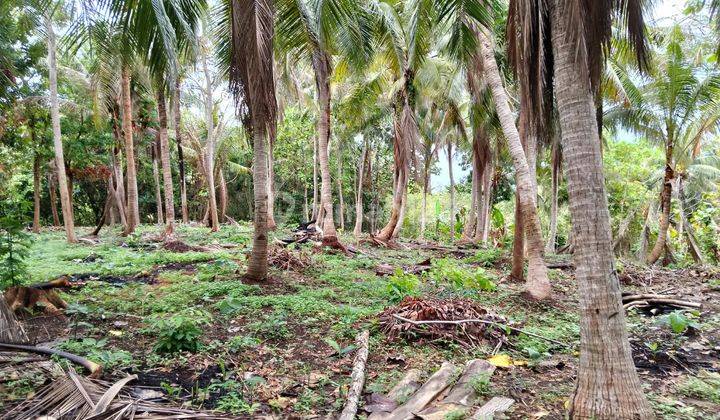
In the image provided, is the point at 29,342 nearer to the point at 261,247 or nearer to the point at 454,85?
the point at 261,247

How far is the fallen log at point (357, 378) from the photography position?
131 inches

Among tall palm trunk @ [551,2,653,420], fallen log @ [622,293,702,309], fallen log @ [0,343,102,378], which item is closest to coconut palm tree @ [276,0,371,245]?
tall palm trunk @ [551,2,653,420]

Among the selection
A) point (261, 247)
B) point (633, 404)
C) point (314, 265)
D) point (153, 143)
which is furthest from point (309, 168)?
point (633, 404)

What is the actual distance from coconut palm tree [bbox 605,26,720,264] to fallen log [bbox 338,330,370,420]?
1133 cm

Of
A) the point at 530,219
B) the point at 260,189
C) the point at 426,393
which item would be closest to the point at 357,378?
the point at 426,393

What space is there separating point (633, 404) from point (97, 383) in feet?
13.5

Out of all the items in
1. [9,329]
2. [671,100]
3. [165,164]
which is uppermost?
[671,100]

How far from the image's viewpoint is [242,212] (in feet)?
118

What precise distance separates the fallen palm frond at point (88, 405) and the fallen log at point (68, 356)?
33 centimetres

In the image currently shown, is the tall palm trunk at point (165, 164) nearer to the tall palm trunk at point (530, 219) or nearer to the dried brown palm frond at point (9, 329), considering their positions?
the dried brown palm frond at point (9, 329)

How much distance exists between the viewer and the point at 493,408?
3.38 metres

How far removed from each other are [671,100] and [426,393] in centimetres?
1341

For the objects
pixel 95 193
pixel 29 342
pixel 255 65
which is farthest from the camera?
pixel 95 193

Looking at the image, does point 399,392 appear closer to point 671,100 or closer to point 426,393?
point 426,393
